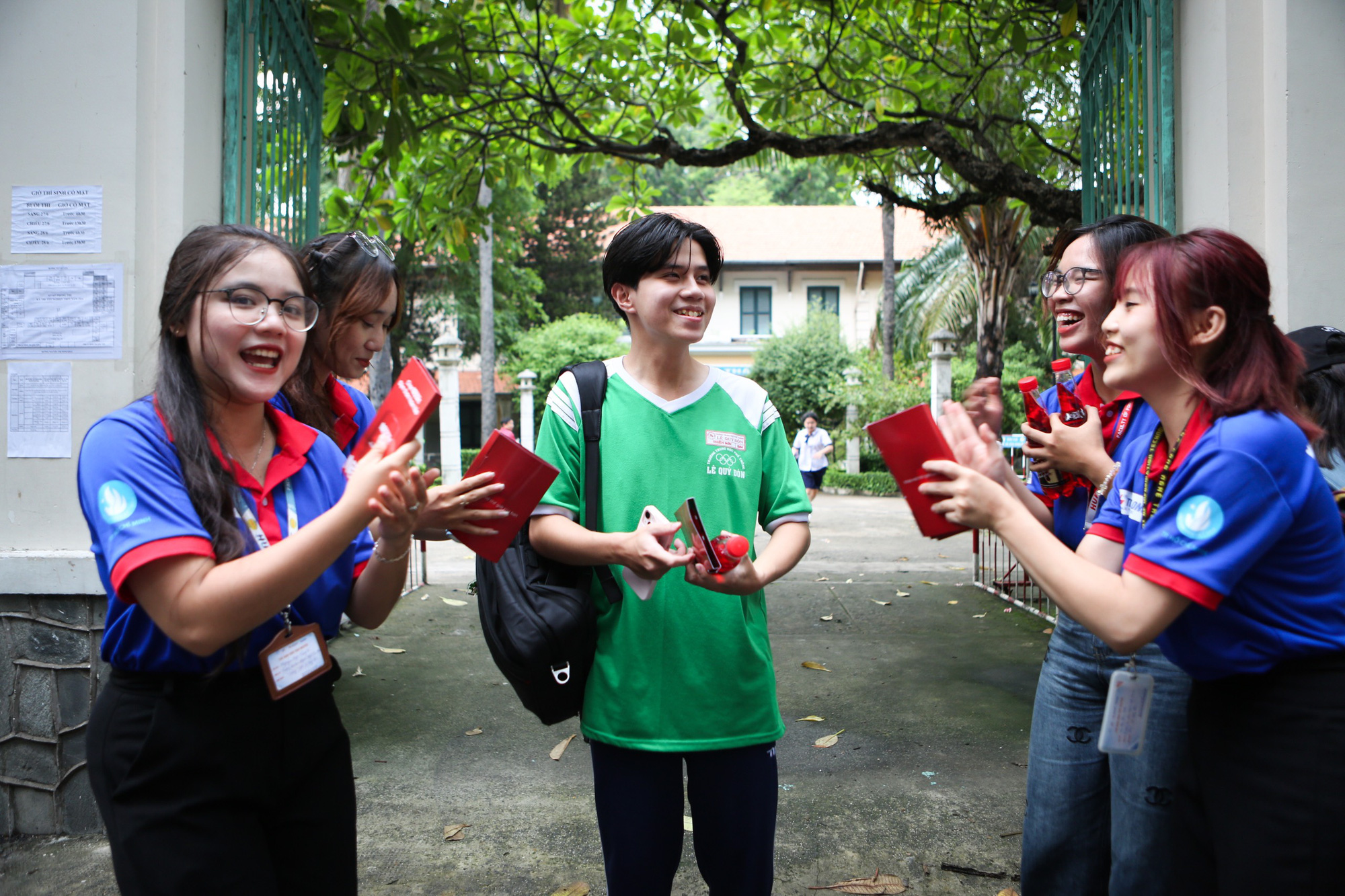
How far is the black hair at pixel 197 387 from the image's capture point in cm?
149

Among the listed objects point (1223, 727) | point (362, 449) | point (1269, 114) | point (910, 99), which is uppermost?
point (910, 99)

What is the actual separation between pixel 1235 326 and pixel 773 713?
4.10 ft

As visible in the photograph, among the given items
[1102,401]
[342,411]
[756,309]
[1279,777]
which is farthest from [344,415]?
[756,309]

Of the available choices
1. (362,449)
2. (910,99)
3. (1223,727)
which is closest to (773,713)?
(1223,727)

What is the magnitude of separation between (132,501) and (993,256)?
13239 millimetres

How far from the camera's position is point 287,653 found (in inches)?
61.6

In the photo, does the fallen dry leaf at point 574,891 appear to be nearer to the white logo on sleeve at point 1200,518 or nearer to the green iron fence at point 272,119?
the white logo on sleeve at point 1200,518

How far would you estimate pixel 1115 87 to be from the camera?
379 centimetres

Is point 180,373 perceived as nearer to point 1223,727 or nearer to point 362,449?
point 362,449

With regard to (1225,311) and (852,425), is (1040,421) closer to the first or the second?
(1225,311)

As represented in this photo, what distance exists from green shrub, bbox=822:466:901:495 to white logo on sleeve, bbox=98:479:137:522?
61.4 feet

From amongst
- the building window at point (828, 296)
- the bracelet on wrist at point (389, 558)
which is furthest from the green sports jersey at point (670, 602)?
the building window at point (828, 296)

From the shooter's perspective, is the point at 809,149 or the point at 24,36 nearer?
the point at 24,36

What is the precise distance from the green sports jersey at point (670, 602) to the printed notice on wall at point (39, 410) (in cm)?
211
